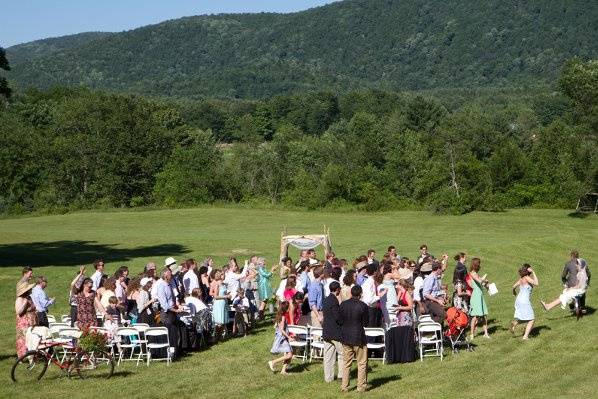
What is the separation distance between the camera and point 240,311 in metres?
23.5

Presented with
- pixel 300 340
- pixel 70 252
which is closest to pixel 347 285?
pixel 300 340

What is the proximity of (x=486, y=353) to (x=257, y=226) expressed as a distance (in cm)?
3969

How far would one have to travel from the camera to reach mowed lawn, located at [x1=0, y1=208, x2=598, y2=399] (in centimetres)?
1758

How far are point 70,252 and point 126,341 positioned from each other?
1094 inches

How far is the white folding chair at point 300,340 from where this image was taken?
19.8 meters

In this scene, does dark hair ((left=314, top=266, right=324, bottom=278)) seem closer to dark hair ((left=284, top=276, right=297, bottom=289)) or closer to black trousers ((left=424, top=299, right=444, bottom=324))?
dark hair ((left=284, top=276, right=297, bottom=289))

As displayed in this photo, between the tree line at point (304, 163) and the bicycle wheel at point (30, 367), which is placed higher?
the tree line at point (304, 163)

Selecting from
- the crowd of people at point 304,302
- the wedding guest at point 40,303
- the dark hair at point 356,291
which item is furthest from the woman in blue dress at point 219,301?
the dark hair at point 356,291

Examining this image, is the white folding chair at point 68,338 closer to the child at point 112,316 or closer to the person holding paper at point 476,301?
the child at point 112,316

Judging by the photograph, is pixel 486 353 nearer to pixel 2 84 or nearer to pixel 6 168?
pixel 2 84

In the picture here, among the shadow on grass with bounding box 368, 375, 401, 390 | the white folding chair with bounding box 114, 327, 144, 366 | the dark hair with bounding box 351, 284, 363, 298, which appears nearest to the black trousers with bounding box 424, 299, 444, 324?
the shadow on grass with bounding box 368, 375, 401, 390

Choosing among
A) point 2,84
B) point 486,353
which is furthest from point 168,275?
point 2,84

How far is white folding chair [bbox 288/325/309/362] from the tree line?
44.7 metres

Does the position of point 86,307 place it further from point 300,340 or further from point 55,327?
point 300,340
